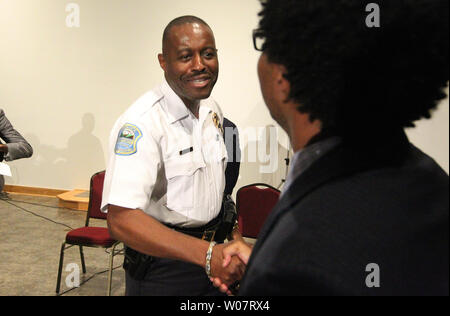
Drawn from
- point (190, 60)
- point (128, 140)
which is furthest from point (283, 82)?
point (190, 60)

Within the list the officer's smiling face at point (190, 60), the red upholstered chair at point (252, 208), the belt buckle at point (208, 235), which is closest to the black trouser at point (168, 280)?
the belt buckle at point (208, 235)

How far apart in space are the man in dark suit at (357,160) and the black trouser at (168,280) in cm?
87

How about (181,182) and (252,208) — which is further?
(252,208)

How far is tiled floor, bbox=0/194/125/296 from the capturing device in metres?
3.03

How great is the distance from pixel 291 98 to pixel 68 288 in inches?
115

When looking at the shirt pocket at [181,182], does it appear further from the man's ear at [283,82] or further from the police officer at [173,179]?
the man's ear at [283,82]

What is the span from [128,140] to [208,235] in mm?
490

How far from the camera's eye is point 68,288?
3018 mm

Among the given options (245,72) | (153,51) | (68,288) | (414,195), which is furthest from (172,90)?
(153,51)

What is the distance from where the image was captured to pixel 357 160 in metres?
0.58

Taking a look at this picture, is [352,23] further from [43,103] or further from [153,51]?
[43,103]

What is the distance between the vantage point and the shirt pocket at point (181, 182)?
139 cm

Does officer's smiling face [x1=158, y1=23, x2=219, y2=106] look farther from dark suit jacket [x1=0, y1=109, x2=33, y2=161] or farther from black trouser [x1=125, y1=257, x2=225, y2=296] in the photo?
dark suit jacket [x1=0, y1=109, x2=33, y2=161]

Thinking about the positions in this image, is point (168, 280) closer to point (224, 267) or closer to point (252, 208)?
point (224, 267)
